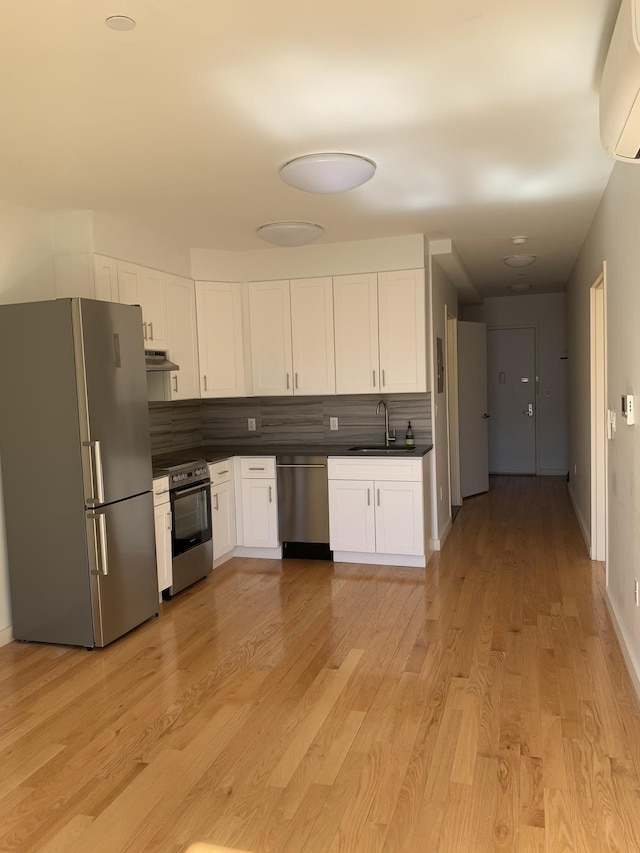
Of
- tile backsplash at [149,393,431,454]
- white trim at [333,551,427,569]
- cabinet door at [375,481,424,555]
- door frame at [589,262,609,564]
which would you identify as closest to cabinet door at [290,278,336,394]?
tile backsplash at [149,393,431,454]

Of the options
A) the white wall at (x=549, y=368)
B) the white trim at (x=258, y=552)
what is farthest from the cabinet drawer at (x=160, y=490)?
the white wall at (x=549, y=368)

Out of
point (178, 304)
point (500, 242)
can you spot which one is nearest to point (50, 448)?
point (178, 304)

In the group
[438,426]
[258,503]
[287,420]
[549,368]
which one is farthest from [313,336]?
[549,368]

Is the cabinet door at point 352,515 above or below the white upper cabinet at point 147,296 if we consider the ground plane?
below

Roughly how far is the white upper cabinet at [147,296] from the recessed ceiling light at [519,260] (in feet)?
10.4

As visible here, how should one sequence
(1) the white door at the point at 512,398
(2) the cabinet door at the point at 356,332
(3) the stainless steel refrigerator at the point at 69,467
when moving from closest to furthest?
1. (3) the stainless steel refrigerator at the point at 69,467
2. (2) the cabinet door at the point at 356,332
3. (1) the white door at the point at 512,398

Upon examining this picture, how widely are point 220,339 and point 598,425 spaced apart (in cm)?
305

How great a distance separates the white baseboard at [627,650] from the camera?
2.86 m

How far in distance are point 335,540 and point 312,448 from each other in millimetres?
774

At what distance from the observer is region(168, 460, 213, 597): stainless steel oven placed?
4387 millimetres

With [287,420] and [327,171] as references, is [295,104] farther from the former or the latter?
[287,420]

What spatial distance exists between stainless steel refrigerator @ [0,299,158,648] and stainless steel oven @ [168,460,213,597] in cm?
59

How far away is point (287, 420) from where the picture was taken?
19.3 feet

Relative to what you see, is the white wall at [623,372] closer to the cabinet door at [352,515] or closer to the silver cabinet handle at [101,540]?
the cabinet door at [352,515]
